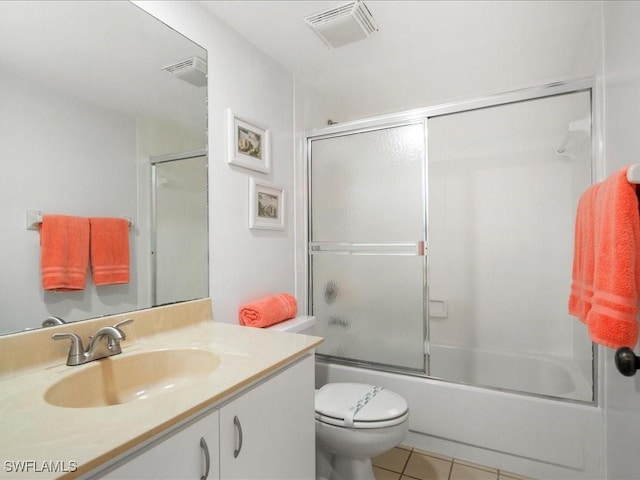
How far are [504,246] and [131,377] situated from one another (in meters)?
2.58

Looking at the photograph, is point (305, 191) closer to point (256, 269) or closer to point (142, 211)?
point (256, 269)

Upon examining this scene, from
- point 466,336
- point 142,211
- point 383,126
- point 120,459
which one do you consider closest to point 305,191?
point 383,126

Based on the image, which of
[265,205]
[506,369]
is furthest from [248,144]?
[506,369]

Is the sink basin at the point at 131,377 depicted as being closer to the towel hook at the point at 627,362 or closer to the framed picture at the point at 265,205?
the framed picture at the point at 265,205

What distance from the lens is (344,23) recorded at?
1692 millimetres

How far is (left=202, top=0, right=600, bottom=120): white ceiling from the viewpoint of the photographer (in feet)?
5.35

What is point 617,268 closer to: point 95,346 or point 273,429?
point 273,429

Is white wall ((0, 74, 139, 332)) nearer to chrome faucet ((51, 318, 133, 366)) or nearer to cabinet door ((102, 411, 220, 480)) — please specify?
chrome faucet ((51, 318, 133, 366))

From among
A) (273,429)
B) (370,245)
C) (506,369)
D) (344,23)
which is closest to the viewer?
(273,429)

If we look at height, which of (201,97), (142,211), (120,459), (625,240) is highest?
(201,97)

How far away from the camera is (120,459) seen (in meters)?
0.61

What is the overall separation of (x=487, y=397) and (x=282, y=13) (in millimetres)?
2217

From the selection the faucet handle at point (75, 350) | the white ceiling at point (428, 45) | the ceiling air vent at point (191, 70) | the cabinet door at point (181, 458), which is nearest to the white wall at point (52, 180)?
A: the faucet handle at point (75, 350)

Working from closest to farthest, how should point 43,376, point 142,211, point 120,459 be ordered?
1. point 120,459
2. point 43,376
3. point 142,211
